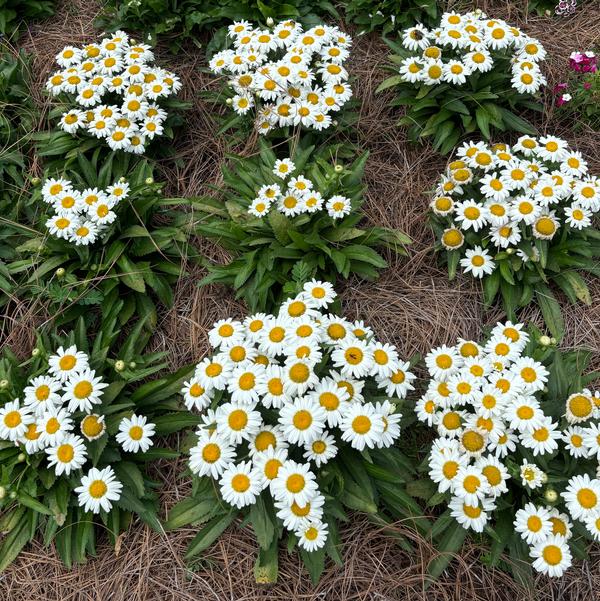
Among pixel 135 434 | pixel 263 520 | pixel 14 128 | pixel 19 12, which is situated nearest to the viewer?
pixel 263 520

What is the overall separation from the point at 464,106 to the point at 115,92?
2.61m

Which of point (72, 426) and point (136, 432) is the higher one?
point (72, 426)

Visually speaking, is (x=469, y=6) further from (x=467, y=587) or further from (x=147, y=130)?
(x=467, y=587)

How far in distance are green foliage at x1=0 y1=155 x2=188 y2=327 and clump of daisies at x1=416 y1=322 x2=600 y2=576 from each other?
1945 mm

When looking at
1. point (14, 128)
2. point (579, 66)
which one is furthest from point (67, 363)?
point (579, 66)

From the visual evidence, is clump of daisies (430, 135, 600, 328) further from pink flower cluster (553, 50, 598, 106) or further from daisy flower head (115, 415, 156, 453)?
daisy flower head (115, 415, 156, 453)

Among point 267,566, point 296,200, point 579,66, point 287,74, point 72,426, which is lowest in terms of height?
point 267,566

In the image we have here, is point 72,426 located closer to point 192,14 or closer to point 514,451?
point 514,451

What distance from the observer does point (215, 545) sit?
2.77 meters

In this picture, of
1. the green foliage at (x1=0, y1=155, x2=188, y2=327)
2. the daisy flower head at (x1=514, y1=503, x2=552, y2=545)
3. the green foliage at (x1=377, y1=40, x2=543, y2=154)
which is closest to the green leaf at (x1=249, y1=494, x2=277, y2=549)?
the daisy flower head at (x1=514, y1=503, x2=552, y2=545)

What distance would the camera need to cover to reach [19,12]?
458 centimetres

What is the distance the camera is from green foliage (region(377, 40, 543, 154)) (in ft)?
12.1

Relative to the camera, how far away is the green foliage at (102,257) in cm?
335

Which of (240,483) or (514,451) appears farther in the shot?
(514,451)
